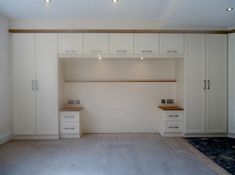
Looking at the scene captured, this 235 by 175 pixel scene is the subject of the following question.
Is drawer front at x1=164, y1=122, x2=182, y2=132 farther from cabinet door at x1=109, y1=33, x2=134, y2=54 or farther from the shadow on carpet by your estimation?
cabinet door at x1=109, y1=33, x2=134, y2=54

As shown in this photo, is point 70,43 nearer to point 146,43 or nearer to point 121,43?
point 121,43

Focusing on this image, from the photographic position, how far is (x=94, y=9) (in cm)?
359

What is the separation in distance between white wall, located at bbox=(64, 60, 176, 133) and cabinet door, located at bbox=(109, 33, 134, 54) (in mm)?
541

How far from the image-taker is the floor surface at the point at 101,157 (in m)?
2.60

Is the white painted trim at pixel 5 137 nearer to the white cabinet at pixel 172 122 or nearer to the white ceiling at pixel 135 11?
the white ceiling at pixel 135 11

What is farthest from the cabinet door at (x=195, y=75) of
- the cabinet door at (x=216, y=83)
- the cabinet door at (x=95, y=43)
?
the cabinet door at (x=95, y=43)

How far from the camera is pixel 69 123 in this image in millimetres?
4105

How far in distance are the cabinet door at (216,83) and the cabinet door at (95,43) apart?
232 centimetres

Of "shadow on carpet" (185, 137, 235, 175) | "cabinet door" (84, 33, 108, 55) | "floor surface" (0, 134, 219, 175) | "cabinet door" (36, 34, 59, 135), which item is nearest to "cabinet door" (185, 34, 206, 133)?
"shadow on carpet" (185, 137, 235, 175)

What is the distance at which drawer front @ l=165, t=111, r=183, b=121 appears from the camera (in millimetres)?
4163

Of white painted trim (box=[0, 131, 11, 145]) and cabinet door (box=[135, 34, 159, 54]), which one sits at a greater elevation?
cabinet door (box=[135, 34, 159, 54])

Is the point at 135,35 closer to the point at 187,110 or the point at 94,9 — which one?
the point at 94,9

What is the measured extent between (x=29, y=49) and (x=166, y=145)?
3.52 meters

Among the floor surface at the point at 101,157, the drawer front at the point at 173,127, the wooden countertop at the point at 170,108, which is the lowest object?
the floor surface at the point at 101,157
